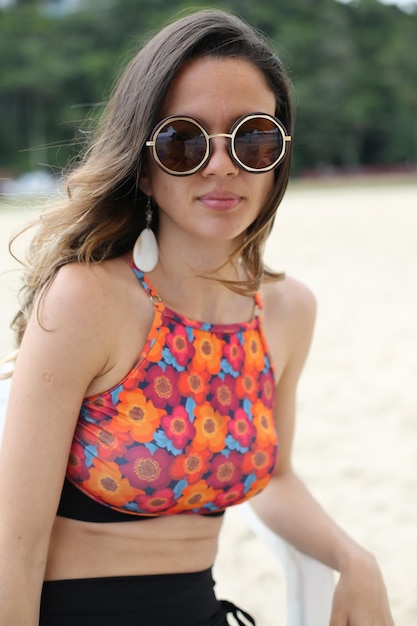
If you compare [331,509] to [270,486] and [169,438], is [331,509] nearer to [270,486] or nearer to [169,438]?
[270,486]

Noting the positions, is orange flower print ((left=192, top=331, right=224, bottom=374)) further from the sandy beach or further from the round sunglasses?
the sandy beach

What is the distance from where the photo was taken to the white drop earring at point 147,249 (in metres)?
1.58

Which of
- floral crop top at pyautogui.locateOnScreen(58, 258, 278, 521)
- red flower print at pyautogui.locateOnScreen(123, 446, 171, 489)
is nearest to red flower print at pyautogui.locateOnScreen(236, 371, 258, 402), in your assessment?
floral crop top at pyautogui.locateOnScreen(58, 258, 278, 521)

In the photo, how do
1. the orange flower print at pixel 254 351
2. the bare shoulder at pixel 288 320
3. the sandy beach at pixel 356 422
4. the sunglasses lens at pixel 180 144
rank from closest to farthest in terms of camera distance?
the sunglasses lens at pixel 180 144
the orange flower print at pixel 254 351
the bare shoulder at pixel 288 320
the sandy beach at pixel 356 422

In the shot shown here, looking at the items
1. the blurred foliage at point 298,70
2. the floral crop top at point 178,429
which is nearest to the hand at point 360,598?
the floral crop top at point 178,429

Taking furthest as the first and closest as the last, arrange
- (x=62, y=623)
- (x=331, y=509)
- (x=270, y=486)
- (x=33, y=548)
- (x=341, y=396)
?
1. (x=341, y=396)
2. (x=331, y=509)
3. (x=270, y=486)
4. (x=62, y=623)
5. (x=33, y=548)

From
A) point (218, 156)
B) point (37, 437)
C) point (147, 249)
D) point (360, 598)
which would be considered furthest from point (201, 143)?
point (360, 598)

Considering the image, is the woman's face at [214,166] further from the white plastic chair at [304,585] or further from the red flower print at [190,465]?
the white plastic chair at [304,585]

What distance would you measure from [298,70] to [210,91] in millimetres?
53804

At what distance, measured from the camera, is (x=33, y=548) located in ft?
4.45

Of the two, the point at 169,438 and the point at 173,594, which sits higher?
the point at 169,438

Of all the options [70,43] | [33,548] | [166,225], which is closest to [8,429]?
[33,548]

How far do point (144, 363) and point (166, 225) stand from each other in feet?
0.98

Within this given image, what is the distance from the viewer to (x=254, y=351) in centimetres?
167
